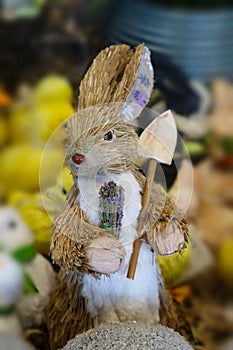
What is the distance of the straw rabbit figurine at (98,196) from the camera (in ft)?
1.17

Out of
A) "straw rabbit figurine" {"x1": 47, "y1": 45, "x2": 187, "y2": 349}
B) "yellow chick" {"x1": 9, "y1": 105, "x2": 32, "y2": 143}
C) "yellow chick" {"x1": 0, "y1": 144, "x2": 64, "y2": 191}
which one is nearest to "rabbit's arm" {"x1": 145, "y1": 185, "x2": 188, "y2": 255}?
"straw rabbit figurine" {"x1": 47, "y1": 45, "x2": 187, "y2": 349}

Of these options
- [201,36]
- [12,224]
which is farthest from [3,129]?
[201,36]

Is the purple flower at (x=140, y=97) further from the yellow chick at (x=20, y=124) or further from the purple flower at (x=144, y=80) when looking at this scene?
the yellow chick at (x=20, y=124)

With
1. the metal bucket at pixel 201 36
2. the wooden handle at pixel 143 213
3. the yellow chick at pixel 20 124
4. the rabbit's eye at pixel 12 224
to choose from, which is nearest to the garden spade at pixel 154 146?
the wooden handle at pixel 143 213

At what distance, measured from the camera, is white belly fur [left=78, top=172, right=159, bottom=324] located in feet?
1.21

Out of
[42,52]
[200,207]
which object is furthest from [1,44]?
[200,207]

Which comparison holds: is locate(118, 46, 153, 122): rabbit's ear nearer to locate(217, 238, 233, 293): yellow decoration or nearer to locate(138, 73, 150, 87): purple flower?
locate(138, 73, 150, 87): purple flower

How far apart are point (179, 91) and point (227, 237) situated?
163 millimetres

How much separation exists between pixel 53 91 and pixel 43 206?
0.61 ft

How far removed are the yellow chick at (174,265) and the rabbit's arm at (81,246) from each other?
4 cm

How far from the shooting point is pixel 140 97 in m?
0.37

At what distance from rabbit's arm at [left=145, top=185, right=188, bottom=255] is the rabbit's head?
0.09 ft

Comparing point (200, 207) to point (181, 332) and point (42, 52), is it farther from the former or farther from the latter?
point (42, 52)

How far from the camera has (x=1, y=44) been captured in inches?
35.6
